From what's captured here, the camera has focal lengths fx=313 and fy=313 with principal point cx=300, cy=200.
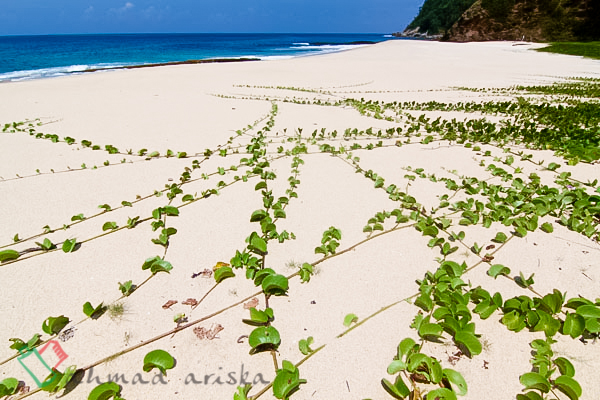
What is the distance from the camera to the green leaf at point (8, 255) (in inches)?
99.3

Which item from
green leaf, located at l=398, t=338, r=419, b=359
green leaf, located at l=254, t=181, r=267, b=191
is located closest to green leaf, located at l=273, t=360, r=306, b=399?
green leaf, located at l=398, t=338, r=419, b=359

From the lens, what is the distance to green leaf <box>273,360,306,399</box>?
1556 millimetres

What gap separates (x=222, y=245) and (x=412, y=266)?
1.63 metres

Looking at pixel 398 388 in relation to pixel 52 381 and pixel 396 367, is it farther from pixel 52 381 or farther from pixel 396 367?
pixel 52 381

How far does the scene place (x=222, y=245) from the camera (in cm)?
280

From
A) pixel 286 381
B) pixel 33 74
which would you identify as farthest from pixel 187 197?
pixel 33 74

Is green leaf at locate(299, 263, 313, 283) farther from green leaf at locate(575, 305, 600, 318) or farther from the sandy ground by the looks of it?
green leaf at locate(575, 305, 600, 318)

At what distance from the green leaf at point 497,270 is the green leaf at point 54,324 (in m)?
2.93

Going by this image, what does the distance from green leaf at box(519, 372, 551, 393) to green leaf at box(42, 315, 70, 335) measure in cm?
264

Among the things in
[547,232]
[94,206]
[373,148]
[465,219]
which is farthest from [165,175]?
[547,232]

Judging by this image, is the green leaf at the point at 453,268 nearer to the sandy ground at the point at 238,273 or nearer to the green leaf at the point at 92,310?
the sandy ground at the point at 238,273

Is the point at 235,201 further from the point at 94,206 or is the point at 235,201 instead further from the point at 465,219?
the point at 465,219

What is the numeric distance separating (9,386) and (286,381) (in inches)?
55.3

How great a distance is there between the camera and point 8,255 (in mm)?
2533
